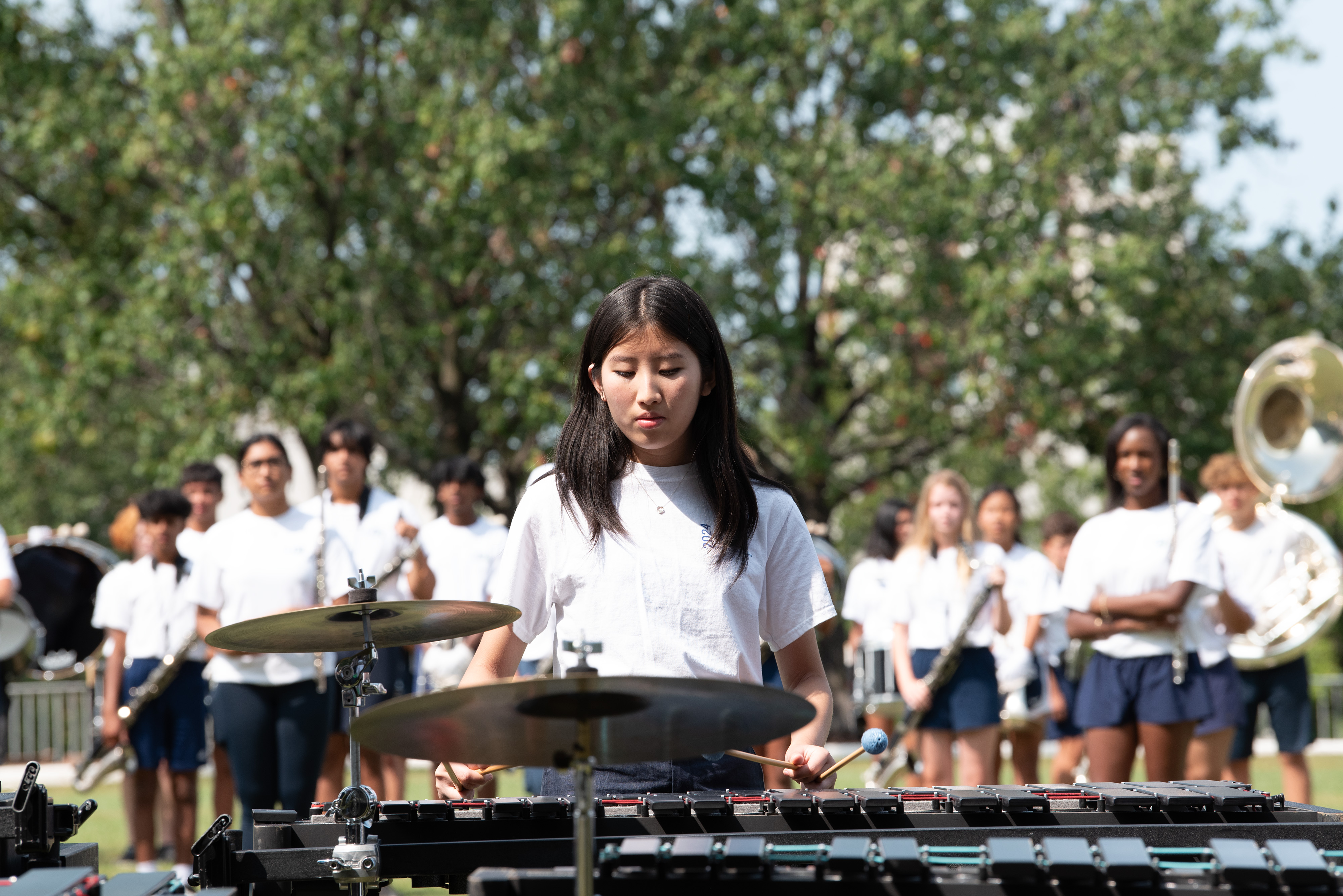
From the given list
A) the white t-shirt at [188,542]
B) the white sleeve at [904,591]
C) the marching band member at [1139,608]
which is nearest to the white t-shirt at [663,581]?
the marching band member at [1139,608]

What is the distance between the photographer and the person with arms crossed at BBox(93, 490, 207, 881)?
8.07 m

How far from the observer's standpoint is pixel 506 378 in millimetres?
14523

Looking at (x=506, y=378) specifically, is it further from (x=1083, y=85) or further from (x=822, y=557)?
(x=1083, y=85)

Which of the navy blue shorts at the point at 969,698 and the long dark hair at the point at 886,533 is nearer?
the navy blue shorts at the point at 969,698

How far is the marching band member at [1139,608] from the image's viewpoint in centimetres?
630

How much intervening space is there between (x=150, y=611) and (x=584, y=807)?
21.6 ft

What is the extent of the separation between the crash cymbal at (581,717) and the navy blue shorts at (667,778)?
994 mm

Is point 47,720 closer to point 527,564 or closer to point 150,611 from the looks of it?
point 150,611

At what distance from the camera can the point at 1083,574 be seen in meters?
6.62

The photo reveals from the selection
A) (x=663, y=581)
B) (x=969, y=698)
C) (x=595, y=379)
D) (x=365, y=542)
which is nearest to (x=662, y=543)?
(x=663, y=581)

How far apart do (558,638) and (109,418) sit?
45.9 ft

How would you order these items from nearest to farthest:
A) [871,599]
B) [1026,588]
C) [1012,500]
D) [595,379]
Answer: [595,379], [1026,588], [1012,500], [871,599]

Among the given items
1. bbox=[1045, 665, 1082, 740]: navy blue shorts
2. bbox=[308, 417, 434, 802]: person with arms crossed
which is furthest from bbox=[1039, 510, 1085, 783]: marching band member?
bbox=[308, 417, 434, 802]: person with arms crossed

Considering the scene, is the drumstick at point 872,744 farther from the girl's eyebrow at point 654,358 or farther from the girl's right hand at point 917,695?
the girl's right hand at point 917,695
